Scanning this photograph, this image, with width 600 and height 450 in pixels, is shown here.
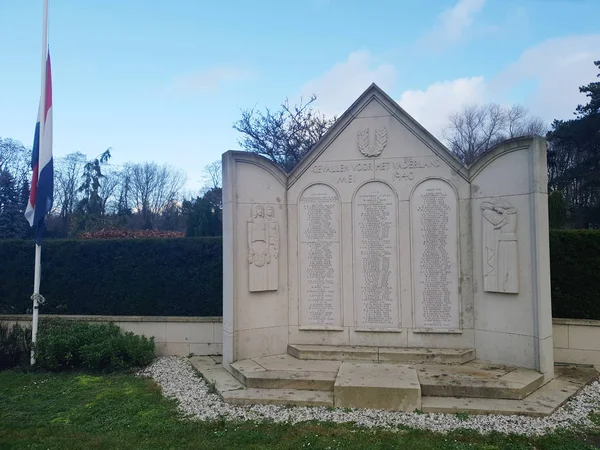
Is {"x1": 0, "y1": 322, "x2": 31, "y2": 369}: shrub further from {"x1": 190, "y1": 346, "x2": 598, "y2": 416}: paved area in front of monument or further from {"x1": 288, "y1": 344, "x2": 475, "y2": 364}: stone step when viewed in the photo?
{"x1": 288, "y1": 344, "x2": 475, "y2": 364}: stone step

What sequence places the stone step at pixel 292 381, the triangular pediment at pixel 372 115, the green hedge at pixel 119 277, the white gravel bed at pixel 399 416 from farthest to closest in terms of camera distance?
the green hedge at pixel 119 277 → the triangular pediment at pixel 372 115 → the stone step at pixel 292 381 → the white gravel bed at pixel 399 416

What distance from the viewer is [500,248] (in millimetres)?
7219

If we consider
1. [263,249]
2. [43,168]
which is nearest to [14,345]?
[43,168]

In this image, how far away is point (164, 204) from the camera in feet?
180

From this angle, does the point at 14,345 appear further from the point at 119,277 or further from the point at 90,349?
the point at 119,277

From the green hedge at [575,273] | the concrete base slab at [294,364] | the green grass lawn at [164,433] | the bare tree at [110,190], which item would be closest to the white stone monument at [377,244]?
the concrete base slab at [294,364]

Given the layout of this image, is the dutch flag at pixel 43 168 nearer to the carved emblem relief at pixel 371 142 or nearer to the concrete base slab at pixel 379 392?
the carved emblem relief at pixel 371 142

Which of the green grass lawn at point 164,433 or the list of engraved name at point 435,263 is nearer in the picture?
the green grass lawn at point 164,433

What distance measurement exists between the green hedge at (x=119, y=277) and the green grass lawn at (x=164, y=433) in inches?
141

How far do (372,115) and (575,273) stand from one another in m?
5.29

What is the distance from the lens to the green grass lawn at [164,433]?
4.77 m

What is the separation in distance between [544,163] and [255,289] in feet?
18.3

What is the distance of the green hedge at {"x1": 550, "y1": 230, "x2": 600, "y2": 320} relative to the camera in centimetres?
833

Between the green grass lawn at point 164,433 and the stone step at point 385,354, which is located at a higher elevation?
the stone step at point 385,354
